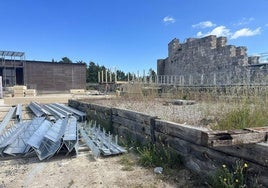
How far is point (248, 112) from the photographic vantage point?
278 cm

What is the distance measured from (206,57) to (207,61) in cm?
28

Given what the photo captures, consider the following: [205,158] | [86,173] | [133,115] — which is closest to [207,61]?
[133,115]

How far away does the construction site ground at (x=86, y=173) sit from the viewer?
2.64 meters

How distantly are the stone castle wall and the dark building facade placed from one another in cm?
1441

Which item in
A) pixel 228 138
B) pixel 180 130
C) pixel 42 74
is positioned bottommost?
pixel 180 130

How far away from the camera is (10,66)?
25.6 metres

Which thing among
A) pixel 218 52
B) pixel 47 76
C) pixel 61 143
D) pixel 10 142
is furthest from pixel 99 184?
pixel 47 76

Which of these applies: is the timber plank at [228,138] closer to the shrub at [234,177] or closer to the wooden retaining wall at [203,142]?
the wooden retaining wall at [203,142]

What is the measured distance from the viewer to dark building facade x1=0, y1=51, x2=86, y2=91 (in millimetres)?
26094

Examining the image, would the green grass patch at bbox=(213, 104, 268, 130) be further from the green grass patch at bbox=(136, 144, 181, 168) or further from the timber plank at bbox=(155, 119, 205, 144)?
the green grass patch at bbox=(136, 144, 181, 168)

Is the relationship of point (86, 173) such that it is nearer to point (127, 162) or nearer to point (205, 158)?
point (127, 162)

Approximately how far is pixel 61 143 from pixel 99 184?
4.22ft

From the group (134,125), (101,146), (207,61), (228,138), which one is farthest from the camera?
(207,61)

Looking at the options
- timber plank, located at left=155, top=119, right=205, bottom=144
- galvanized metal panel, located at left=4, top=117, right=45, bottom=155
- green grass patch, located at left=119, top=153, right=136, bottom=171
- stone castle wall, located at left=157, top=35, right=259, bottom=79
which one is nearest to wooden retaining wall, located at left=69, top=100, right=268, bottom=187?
timber plank, located at left=155, top=119, right=205, bottom=144
